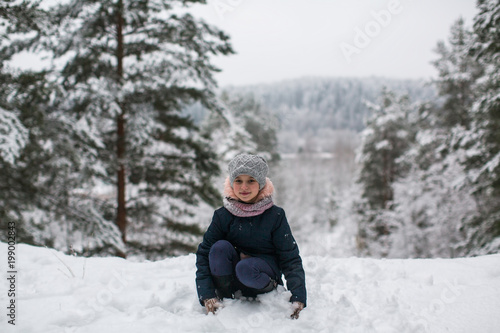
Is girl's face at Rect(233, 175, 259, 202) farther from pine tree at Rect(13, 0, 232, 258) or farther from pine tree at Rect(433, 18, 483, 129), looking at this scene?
pine tree at Rect(433, 18, 483, 129)

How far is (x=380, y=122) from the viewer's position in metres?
18.7

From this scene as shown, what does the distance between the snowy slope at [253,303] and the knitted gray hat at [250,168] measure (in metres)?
1.06

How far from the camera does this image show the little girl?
261 centimetres

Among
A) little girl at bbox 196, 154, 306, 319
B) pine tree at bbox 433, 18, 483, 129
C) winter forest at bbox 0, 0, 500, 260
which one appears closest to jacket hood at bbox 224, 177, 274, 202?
little girl at bbox 196, 154, 306, 319

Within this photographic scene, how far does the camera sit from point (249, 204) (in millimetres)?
2736

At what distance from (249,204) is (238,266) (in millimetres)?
533

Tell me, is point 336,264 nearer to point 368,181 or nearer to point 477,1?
point 477,1

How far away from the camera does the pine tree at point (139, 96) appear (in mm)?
6051

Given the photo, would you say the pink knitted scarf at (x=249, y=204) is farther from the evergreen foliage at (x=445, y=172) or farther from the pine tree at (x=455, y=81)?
the pine tree at (x=455, y=81)

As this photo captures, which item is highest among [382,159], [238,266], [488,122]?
[488,122]

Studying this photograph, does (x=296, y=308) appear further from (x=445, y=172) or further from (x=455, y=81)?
(x=455, y=81)

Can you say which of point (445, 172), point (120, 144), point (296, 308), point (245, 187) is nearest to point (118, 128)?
point (120, 144)

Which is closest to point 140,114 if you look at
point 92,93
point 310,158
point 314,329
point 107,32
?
point 92,93

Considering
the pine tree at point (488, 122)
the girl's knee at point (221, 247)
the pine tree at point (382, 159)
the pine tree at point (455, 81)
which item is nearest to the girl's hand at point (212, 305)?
the girl's knee at point (221, 247)
